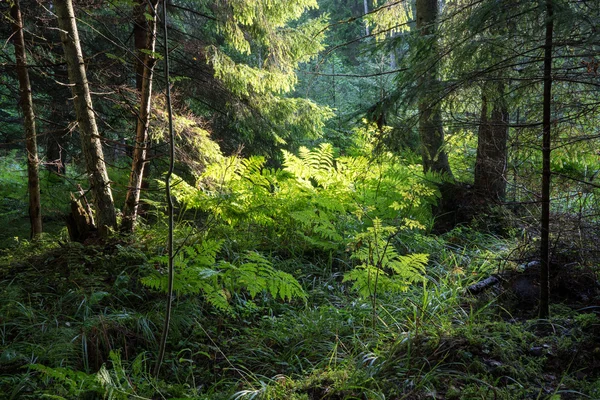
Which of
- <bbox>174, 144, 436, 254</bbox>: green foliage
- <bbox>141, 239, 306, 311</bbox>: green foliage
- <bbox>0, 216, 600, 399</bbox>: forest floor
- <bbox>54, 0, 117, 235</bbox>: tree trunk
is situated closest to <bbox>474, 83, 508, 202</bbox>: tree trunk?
<bbox>174, 144, 436, 254</bbox>: green foliage

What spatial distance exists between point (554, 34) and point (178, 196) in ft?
14.0

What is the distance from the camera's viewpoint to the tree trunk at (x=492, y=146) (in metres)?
3.64

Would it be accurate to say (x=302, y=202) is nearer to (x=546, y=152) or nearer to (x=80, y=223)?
(x=80, y=223)

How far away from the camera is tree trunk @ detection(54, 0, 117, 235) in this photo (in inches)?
183

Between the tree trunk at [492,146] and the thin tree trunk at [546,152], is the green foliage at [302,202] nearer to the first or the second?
the tree trunk at [492,146]

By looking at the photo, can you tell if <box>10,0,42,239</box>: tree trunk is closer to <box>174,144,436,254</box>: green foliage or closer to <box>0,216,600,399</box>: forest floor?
<box>0,216,600,399</box>: forest floor

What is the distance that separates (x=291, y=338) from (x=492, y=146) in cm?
374

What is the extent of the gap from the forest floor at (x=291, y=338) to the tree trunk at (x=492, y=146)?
3.24 feet

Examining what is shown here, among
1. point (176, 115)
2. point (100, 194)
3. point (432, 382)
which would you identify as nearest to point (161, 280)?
point (100, 194)

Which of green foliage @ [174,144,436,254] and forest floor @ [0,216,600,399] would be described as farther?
green foliage @ [174,144,436,254]

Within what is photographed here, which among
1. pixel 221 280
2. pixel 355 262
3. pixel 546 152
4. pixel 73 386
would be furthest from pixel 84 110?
pixel 546 152

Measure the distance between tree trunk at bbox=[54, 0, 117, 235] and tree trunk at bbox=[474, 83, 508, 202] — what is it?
12.6ft

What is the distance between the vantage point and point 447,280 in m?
4.53

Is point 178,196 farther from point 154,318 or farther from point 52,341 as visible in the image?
point 52,341
